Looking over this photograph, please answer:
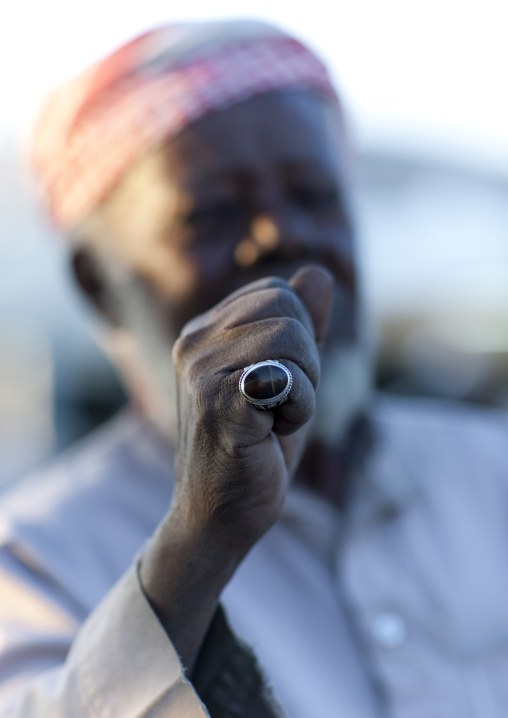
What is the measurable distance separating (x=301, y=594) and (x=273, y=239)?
0.66m

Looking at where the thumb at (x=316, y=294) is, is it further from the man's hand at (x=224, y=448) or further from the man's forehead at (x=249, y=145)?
the man's forehead at (x=249, y=145)

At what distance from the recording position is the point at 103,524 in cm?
123

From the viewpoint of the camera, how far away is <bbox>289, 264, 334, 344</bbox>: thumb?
797 millimetres

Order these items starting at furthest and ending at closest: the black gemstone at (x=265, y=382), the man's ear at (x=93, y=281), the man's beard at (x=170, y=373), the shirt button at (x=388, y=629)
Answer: the man's ear at (x=93, y=281), the man's beard at (x=170, y=373), the shirt button at (x=388, y=629), the black gemstone at (x=265, y=382)

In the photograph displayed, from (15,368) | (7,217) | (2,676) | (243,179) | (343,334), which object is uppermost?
(243,179)

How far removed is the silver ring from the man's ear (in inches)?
39.8

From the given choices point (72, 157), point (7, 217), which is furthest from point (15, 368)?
point (72, 157)

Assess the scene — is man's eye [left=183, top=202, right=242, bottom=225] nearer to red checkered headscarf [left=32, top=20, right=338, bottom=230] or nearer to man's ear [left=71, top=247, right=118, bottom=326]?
red checkered headscarf [left=32, top=20, right=338, bottom=230]

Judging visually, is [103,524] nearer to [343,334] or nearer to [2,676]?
[2,676]

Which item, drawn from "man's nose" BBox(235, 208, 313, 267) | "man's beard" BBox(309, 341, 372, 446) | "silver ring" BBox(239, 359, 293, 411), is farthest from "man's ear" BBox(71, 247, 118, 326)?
"silver ring" BBox(239, 359, 293, 411)

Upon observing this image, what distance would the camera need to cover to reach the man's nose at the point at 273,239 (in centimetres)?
129

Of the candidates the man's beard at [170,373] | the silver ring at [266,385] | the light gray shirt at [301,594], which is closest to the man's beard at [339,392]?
the man's beard at [170,373]

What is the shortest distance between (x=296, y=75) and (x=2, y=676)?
4.18 ft

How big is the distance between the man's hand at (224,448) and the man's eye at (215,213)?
0.60m
